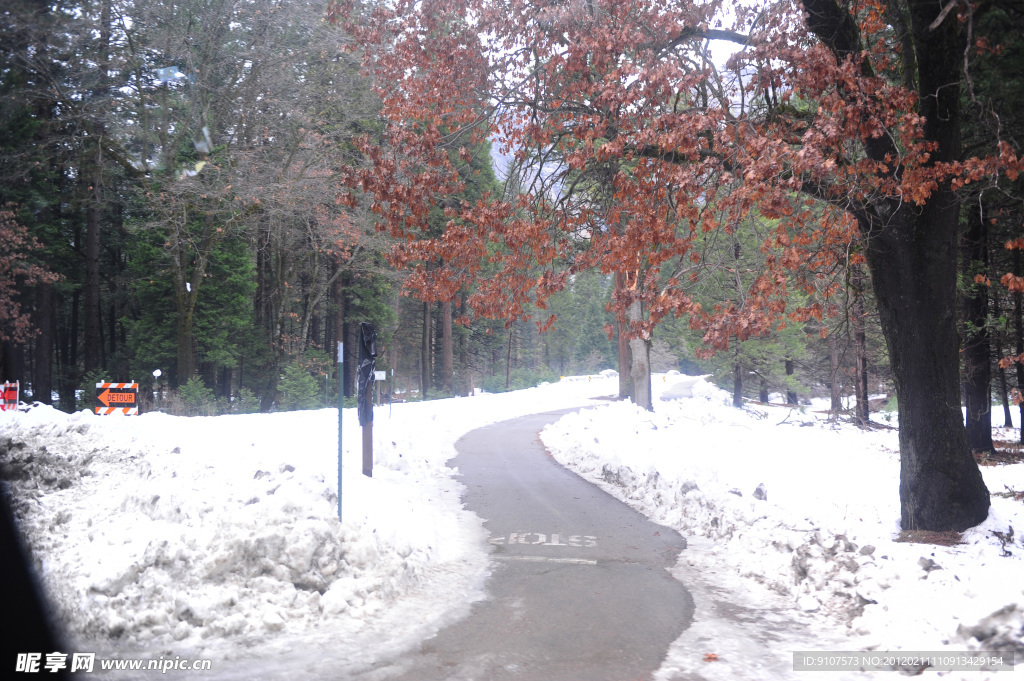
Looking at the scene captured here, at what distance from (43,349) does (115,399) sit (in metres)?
20.9

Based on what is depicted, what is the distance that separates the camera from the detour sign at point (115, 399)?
1311 centimetres

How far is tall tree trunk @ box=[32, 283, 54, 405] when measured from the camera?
94.7ft

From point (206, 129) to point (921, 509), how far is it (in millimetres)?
23149

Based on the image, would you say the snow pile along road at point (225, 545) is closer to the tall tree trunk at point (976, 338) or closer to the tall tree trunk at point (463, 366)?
the tall tree trunk at point (976, 338)

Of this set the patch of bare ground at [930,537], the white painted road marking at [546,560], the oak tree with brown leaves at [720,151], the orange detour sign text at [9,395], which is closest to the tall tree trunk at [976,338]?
the oak tree with brown leaves at [720,151]

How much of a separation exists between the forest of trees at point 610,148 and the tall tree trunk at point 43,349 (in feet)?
6.19

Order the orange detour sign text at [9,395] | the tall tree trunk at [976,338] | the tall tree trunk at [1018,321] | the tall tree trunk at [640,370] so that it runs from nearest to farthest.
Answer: the tall tree trunk at [1018,321] < the tall tree trunk at [976,338] < the orange detour sign text at [9,395] < the tall tree trunk at [640,370]

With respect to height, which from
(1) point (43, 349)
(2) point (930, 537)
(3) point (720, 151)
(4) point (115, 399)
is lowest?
(2) point (930, 537)

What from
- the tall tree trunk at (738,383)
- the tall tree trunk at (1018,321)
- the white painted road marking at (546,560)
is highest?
the tall tree trunk at (1018,321)

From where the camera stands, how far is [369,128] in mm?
27516

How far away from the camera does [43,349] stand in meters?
29.8

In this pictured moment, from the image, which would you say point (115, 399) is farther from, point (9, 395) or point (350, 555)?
point (350, 555)

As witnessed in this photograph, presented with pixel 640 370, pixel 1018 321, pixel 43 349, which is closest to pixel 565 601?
pixel 1018 321

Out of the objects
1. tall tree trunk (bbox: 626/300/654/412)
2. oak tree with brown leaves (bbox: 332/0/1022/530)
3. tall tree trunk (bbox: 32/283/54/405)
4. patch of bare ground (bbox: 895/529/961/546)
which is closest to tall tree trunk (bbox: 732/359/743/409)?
tall tree trunk (bbox: 626/300/654/412)
